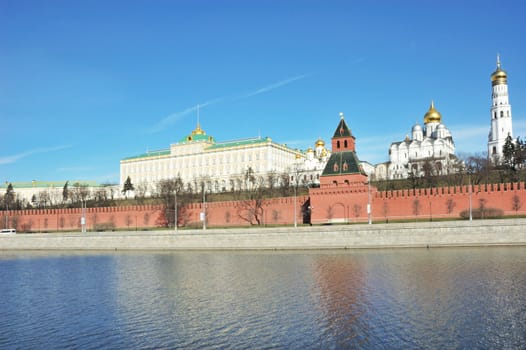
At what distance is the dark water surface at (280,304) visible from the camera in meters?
12.4

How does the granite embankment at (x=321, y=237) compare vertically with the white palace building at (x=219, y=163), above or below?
below

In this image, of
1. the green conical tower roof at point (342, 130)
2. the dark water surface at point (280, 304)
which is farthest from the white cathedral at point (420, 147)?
the dark water surface at point (280, 304)

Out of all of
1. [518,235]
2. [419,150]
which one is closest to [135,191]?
[419,150]

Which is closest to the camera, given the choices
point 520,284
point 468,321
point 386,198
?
point 468,321

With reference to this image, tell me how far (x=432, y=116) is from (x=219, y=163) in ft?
120

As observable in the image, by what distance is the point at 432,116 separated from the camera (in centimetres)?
7925

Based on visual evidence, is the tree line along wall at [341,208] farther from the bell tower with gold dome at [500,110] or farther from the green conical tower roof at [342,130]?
the bell tower with gold dome at [500,110]

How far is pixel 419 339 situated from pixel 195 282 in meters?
10.9

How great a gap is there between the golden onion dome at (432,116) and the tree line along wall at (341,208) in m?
45.3

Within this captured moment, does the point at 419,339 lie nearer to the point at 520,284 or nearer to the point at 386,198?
the point at 520,284

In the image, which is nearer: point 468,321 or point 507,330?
point 507,330

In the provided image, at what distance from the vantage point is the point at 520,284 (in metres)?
17.5

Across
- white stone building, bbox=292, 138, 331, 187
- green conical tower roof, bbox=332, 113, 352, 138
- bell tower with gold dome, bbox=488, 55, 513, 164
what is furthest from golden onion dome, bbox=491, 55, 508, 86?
green conical tower roof, bbox=332, 113, 352, 138

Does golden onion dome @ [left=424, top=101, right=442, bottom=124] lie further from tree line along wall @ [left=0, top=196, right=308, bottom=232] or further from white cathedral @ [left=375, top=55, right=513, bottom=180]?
tree line along wall @ [left=0, top=196, right=308, bottom=232]
